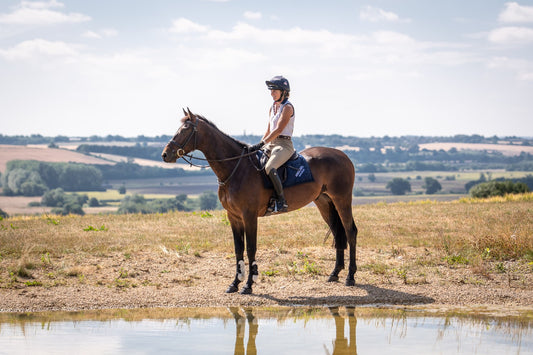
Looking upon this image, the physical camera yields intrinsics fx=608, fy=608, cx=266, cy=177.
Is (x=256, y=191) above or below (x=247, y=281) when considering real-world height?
above

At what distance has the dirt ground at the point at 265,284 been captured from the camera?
33.7 ft

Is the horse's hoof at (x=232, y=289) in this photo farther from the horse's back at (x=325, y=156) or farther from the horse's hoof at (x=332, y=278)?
the horse's back at (x=325, y=156)

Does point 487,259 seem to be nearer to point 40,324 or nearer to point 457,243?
point 457,243

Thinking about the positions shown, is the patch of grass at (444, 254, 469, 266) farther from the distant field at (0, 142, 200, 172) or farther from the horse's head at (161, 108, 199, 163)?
the distant field at (0, 142, 200, 172)

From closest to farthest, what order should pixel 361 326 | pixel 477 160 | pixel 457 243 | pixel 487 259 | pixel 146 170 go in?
pixel 361 326
pixel 487 259
pixel 457 243
pixel 146 170
pixel 477 160

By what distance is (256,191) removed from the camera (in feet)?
36.2

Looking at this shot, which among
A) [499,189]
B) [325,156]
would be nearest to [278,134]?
[325,156]

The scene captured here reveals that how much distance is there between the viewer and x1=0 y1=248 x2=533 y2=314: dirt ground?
10258mm

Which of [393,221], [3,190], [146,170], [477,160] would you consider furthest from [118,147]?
[393,221]

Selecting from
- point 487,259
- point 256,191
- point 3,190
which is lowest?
point 3,190

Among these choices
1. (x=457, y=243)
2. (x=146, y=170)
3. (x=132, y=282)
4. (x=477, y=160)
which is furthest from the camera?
(x=477, y=160)

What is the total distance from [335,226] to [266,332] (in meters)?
4.44

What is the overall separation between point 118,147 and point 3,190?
53.8m

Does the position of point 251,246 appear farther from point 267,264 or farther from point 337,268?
point 267,264
